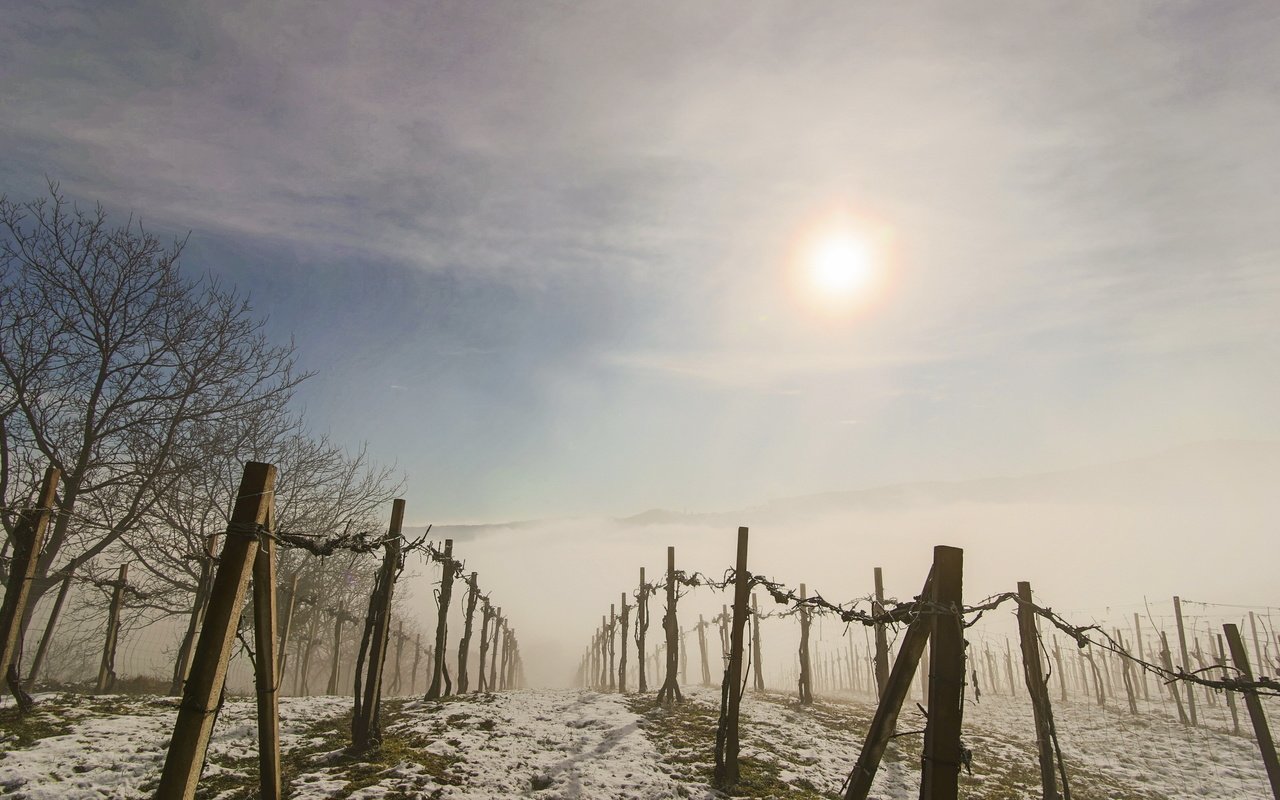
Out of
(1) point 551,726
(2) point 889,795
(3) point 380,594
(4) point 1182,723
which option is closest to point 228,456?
(3) point 380,594

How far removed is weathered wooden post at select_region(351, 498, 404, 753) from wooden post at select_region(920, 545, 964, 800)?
26.1 ft

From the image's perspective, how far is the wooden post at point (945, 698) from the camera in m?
4.53

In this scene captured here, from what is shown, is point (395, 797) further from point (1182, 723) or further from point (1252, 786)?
point (1182, 723)

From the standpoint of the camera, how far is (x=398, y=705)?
1484cm

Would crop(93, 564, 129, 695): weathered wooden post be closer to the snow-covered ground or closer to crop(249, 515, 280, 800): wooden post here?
the snow-covered ground

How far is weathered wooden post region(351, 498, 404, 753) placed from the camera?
9.37 meters

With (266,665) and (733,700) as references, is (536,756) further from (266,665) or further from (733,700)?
(266,665)

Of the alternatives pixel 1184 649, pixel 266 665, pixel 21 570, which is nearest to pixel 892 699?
pixel 266 665

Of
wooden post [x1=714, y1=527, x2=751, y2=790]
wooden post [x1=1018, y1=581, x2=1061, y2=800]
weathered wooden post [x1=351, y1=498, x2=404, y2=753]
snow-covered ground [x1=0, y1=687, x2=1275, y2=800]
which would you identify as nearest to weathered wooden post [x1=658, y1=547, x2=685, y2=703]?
snow-covered ground [x1=0, y1=687, x2=1275, y2=800]

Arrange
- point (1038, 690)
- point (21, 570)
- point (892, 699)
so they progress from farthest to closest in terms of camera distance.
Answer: point (21, 570) → point (1038, 690) → point (892, 699)

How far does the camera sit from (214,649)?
4766mm

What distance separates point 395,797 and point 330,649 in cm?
5016

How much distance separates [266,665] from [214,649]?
1.11 metres

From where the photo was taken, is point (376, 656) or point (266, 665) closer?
point (266, 665)
